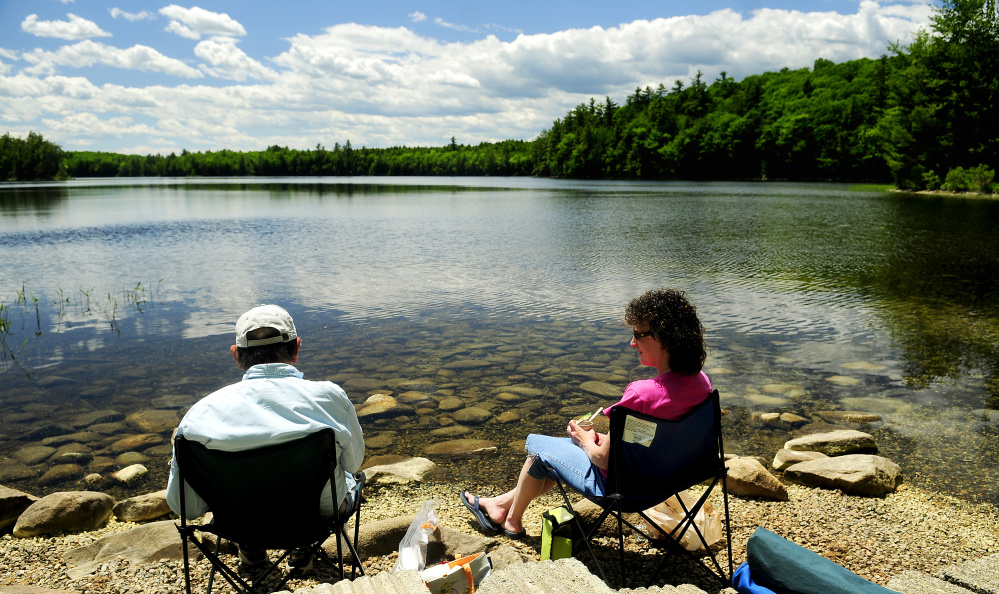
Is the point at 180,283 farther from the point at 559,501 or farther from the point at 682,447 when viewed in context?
the point at 682,447

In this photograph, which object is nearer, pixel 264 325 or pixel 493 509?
pixel 264 325

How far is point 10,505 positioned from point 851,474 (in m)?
6.20

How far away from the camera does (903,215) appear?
32.2m

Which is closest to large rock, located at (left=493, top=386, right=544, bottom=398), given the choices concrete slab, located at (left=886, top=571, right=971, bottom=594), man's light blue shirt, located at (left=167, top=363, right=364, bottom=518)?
man's light blue shirt, located at (left=167, top=363, right=364, bottom=518)

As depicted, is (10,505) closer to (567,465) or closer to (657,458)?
(567,465)

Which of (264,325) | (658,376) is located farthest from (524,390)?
(264,325)

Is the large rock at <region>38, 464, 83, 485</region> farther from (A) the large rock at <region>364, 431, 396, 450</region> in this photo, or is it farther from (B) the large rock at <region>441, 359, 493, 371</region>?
(B) the large rock at <region>441, 359, 493, 371</region>

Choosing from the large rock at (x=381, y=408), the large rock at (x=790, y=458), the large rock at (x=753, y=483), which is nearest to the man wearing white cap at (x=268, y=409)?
the large rock at (x=753, y=483)

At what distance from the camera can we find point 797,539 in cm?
384

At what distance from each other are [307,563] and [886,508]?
3889mm

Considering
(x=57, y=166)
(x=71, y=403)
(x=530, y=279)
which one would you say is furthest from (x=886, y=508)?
(x=57, y=166)

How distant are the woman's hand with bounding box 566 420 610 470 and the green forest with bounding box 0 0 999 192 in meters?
59.2

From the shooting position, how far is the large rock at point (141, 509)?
468 cm

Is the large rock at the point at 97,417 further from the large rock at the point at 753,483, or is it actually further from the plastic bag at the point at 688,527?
the large rock at the point at 753,483
